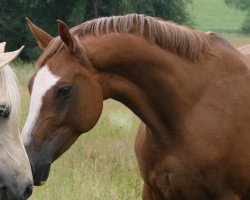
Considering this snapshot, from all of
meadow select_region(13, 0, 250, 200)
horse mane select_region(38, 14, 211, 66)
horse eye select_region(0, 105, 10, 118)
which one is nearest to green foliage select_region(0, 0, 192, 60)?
meadow select_region(13, 0, 250, 200)

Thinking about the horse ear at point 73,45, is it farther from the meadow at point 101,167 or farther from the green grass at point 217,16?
the green grass at point 217,16

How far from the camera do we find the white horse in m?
3.41

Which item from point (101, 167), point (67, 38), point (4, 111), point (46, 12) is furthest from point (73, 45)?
point (46, 12)

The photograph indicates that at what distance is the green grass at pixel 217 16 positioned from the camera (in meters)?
48.8

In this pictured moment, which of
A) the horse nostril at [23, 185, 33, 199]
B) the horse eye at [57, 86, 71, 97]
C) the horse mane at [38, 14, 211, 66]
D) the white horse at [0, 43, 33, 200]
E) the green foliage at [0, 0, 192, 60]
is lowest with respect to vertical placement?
the green foliage at [0, 0, 192, 60]

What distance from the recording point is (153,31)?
146 inches

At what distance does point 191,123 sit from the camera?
12.2 feet

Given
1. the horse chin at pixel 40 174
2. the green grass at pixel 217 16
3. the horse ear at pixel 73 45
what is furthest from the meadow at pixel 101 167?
the green grass at pixel 217 16

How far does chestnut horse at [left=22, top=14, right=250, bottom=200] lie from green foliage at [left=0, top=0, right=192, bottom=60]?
19646 mm

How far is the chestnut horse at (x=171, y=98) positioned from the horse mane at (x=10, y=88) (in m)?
0.26

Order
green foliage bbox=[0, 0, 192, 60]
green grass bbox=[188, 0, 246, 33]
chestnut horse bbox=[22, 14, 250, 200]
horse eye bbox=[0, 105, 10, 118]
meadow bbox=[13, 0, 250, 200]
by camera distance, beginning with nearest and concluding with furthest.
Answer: horse eye bbox=[0, 105, 10, 118]
chestnut horse bbox=[22, 14, 250, 200]
meadow bbox=[13, 0, 250, 200]
green foliage bbox=[0, 0, 192, 60]
green grass bbox=[188, 0, 246, 33]

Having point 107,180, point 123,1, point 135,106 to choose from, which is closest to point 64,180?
point 107,180

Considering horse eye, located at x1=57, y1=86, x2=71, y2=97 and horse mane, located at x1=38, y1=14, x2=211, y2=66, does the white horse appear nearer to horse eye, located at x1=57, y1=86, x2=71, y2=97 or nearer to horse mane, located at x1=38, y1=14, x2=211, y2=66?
horse eye, located at x1=57, y1=86, x2=71, y2=97

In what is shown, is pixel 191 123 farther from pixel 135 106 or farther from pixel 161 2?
pixel 161 2
